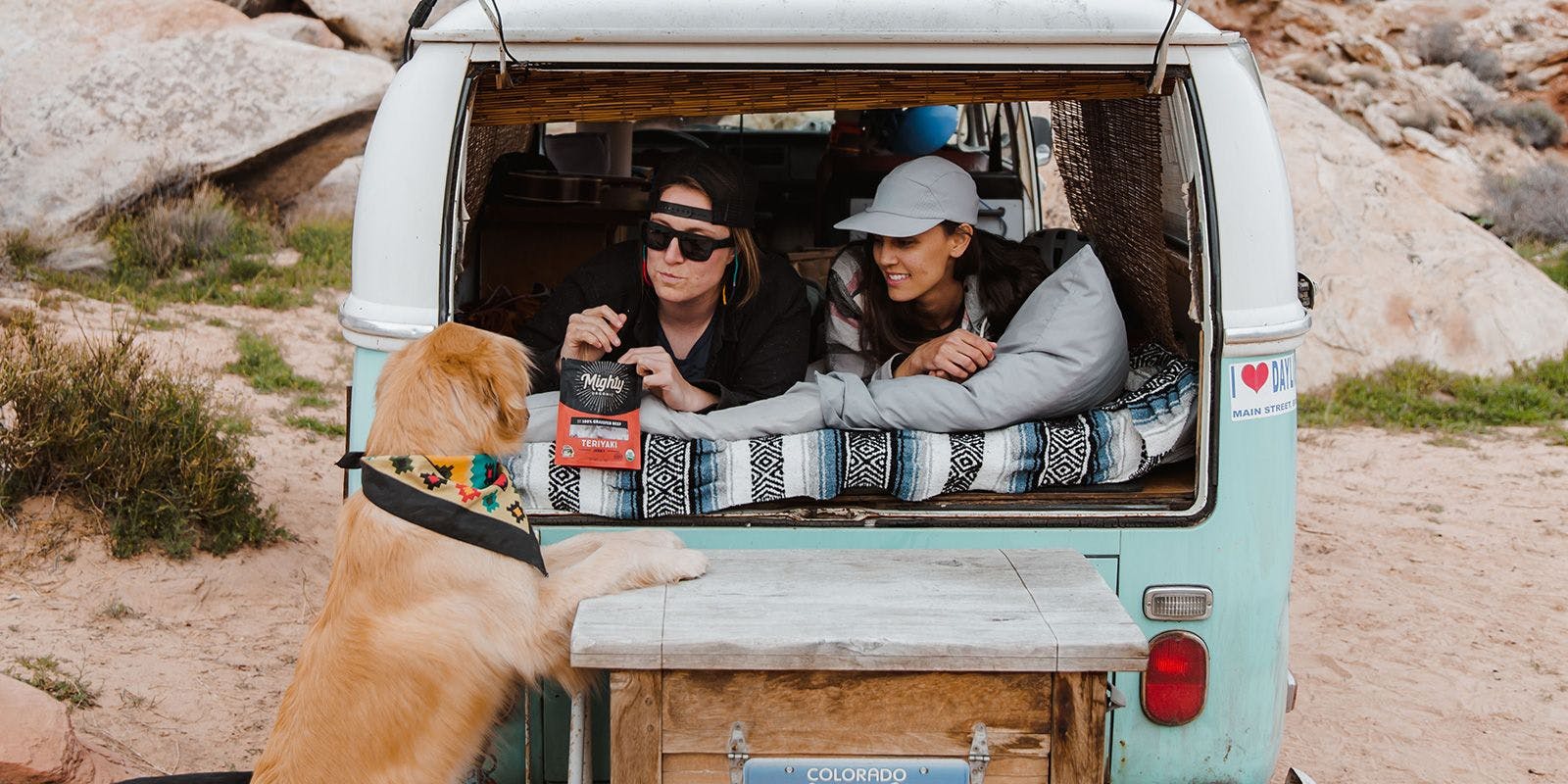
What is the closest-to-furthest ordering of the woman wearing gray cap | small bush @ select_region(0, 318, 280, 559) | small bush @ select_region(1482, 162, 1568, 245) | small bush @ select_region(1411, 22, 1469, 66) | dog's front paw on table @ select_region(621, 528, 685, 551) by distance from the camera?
1. dog's front paw on table @ select_region(621, 528, 685, 551)
2. the woman wearing gray cap
3. small bush @ select_region(0, 318, 280, 559)
4. small bush @ select_region(1482, 162, 1568, 245)
5. small bush @ select_region(1411, 22, 1469, 66)

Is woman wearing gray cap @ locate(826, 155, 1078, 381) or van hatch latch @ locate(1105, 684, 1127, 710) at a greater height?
woman wearing gray cap @ locate(826, 155, 1078, 381)

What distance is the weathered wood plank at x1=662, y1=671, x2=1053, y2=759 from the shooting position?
2238mm

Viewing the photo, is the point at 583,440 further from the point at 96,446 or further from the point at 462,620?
the point at 96,446

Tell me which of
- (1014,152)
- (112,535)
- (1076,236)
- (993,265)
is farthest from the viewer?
(1014,152)

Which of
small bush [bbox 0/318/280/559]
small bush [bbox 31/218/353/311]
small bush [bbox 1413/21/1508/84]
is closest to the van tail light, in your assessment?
small bush [bbox 0/318/280/559]

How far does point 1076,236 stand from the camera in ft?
13.4

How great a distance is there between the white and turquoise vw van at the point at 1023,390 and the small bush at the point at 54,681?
6.82 ft

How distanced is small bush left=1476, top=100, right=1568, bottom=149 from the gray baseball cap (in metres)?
18.4

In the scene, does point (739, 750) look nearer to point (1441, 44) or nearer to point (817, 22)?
point (817, 22)

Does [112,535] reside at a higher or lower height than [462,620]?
lower

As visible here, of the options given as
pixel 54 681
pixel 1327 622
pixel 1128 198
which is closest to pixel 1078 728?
pixel 1128 198

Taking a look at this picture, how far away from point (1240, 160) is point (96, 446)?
14.5 ft

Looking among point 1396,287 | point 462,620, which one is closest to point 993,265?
point 462,620

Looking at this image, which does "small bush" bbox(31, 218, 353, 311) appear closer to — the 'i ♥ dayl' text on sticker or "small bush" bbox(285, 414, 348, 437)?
"small bush" bbox(285, 414, 348, 437)
